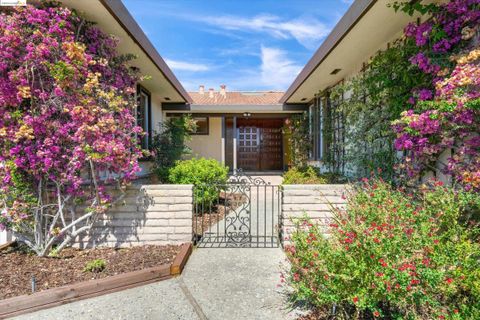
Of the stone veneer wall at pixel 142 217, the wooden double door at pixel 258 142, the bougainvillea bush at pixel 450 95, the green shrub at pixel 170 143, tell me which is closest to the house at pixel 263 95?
the wooden double door at pixel 258 142

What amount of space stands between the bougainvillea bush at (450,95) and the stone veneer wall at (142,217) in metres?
2.85

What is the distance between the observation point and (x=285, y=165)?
13.7 meters

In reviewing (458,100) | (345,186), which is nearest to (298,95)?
(345,186)

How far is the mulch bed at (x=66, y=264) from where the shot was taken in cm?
286

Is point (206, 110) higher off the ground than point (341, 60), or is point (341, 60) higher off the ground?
point (341, 60)

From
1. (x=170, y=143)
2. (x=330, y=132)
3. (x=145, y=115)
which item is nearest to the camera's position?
(x=330, y=132)

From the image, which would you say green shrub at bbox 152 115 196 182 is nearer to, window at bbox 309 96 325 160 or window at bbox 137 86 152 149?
window at bbox 137 86 152 149

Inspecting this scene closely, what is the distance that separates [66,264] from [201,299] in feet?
5.57

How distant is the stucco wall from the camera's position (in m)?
13.2

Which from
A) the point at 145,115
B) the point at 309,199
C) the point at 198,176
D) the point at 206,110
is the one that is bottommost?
the point at 309,199

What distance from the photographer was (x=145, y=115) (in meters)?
8.05

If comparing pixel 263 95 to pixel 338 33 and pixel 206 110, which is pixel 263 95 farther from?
pixel 338 33

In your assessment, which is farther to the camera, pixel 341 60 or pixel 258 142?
pixel 258 142

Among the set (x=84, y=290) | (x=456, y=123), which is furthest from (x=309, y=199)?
(x=84, y=290)
